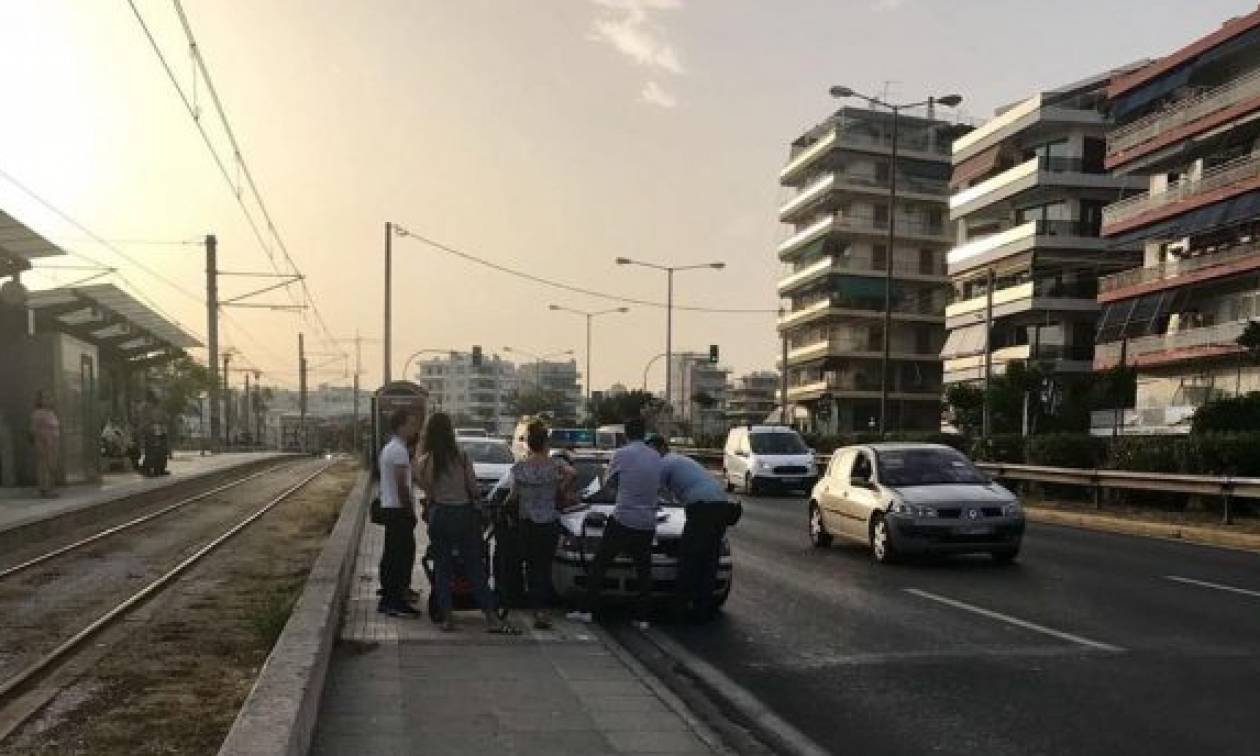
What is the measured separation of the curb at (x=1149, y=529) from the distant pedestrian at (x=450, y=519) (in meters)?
12.0

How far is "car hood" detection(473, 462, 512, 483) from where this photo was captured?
2208cm

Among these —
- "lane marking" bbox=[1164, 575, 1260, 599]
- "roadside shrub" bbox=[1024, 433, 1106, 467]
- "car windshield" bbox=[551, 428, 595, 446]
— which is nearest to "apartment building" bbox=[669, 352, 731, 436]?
"car windshield" bbox=[551, 428, 595, 446]

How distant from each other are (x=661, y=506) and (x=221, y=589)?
14.5ft

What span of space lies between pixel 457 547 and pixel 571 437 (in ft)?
107

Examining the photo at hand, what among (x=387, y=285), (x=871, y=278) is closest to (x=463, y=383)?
(x=871, y=278)

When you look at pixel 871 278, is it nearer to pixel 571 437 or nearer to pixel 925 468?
pixel 571 437

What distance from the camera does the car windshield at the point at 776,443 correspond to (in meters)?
30.4

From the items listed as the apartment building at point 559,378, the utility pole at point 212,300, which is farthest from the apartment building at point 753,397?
the utility pole at point 212,300

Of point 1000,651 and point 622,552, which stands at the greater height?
point 622,552

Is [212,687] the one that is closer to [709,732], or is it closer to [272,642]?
[272,642]

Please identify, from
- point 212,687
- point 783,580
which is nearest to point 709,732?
point 212,687

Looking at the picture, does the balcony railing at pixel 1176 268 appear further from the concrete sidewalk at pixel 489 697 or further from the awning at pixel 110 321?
the concrete sidewalk at pixel 489 697

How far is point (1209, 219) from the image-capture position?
4388 centimetres

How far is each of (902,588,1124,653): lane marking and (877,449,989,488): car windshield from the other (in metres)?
2.88
